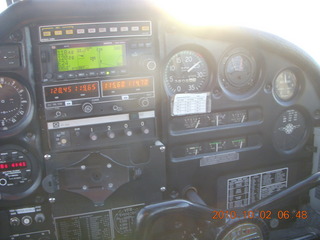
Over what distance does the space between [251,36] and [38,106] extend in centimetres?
151

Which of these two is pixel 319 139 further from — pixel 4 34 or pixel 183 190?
pixel 4 34

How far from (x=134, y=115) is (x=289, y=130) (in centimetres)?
137

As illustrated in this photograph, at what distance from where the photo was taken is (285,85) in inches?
104

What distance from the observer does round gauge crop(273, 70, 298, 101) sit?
102 inches

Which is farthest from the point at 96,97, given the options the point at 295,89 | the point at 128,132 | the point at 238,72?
the point at 295,89

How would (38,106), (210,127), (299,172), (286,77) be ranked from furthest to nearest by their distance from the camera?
1. (299,172)
2. (286,77)
3. (210,127)
4. (38,106)

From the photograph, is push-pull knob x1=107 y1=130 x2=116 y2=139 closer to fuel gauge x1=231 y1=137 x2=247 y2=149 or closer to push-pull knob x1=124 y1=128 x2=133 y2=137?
push-pull knob x1=124 y1=128 x2=133 y2=137

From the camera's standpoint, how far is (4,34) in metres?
1.92

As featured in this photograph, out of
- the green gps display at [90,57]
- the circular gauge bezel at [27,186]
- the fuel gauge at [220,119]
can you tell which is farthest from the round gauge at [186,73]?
the circular gauge bezel at [27,186]

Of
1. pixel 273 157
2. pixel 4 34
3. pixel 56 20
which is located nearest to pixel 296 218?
pixel 273 157

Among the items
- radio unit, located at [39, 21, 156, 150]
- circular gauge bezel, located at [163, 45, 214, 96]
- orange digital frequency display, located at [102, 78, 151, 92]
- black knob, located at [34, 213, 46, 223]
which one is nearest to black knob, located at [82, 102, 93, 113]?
radio unit, located at [39, 21, 156, 150]

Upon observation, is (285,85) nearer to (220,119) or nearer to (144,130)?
(220,119)

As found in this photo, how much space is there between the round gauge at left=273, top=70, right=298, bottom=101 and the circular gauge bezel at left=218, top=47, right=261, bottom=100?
0.63ft

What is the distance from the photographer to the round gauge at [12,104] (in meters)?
2.01
